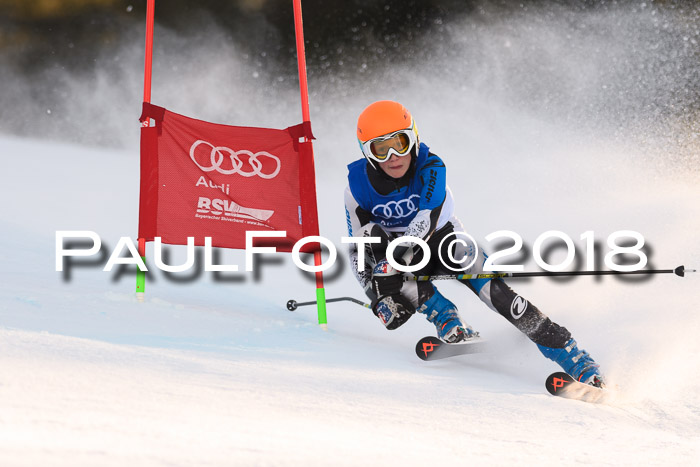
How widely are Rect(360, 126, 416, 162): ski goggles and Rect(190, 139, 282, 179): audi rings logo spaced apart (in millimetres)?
806

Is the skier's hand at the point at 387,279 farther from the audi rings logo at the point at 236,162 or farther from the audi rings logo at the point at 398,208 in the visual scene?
the audi rings logo at the point at 236,162

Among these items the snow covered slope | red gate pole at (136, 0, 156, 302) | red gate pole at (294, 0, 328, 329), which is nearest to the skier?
the snow covered slope

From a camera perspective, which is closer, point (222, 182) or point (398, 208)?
point (398, 208)

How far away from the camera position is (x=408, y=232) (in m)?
3.09

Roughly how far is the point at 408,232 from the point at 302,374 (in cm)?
101

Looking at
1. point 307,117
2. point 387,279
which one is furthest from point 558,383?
point 307,117

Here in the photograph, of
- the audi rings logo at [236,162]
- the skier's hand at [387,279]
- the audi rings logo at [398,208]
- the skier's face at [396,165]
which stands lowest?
the skier's hand at [387,279]

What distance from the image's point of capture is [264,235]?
3.71 metres

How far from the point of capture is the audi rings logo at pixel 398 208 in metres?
3.19

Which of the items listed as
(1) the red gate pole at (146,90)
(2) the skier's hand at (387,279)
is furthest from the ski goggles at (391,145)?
(1) the red gate pole at (146,90)

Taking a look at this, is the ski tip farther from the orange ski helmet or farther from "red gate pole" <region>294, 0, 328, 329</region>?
"red gate pole" <region>294, 0, 328, 329</region>

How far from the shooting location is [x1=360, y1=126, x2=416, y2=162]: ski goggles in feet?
10.0

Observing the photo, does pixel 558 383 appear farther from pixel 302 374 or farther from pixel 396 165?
pixel 396 165

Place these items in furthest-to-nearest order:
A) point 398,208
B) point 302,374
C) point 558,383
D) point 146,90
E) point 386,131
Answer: point 146,90
point 398,208
point 386,131
point 558,383
point 302,374
